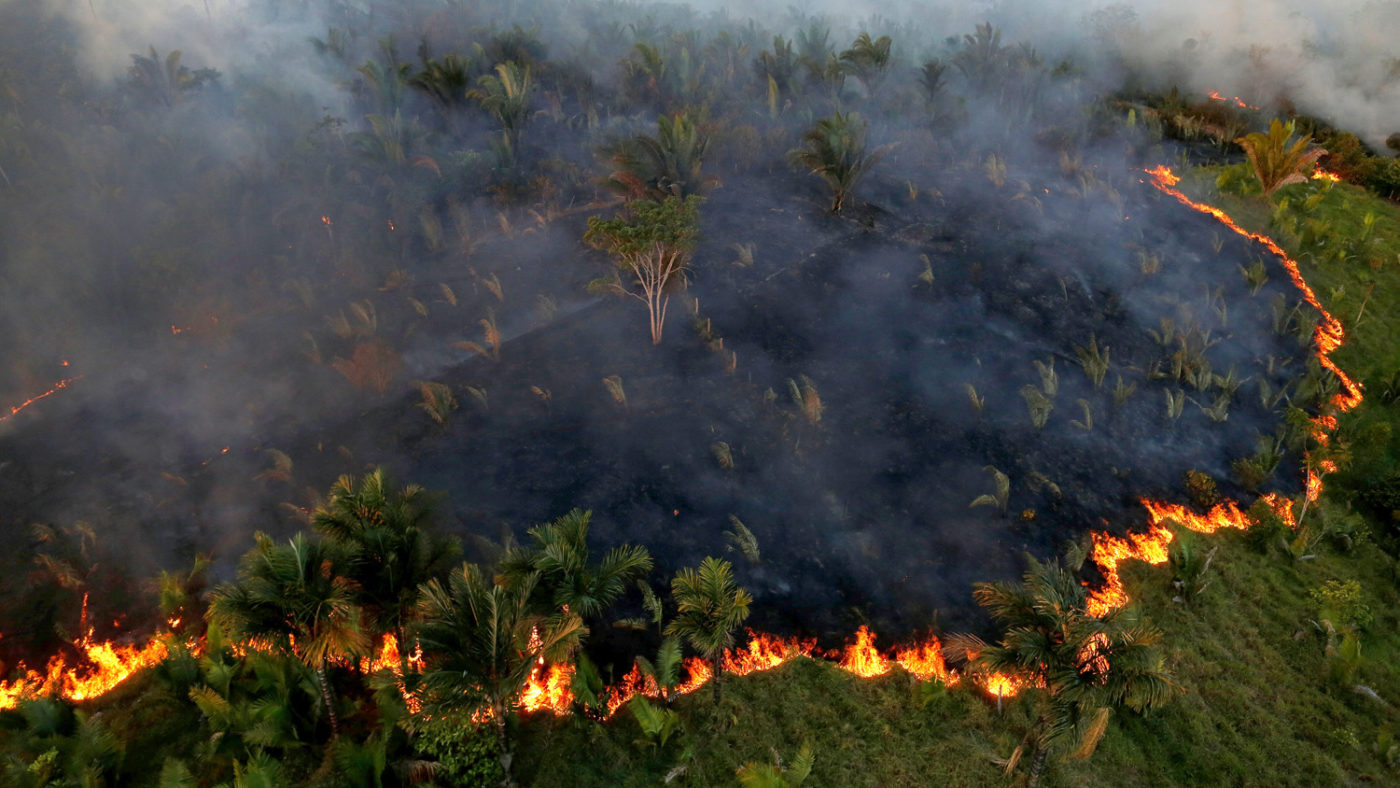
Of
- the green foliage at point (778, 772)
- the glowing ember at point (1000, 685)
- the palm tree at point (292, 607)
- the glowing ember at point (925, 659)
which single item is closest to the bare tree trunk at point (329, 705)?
the palm tree at point (292, 607)

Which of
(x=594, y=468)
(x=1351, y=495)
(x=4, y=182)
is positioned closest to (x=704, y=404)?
(x=594, y=468)

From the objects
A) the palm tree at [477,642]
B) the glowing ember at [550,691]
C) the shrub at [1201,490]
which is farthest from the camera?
the shrub at [1201,490]

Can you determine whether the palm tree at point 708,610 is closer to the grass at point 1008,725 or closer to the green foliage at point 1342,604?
the grass at point 1008,725

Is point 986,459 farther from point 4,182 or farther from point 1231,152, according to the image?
point 4,182

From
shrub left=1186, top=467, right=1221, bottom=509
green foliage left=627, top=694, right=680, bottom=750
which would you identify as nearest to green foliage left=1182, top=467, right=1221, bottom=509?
shrub left=1186, top=467, right=1221, bottom=509

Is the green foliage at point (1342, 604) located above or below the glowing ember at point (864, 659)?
above

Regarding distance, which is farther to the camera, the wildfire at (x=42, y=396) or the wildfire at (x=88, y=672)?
the wildfire at (x=42, y=396)
